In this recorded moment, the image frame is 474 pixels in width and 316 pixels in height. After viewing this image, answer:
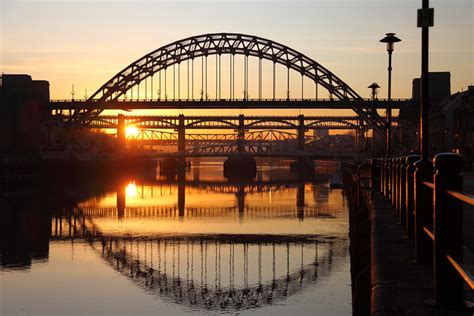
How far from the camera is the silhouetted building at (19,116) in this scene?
111375mm

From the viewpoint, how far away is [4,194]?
62.4 metres

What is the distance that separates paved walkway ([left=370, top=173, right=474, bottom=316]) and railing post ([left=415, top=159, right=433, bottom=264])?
0.17m

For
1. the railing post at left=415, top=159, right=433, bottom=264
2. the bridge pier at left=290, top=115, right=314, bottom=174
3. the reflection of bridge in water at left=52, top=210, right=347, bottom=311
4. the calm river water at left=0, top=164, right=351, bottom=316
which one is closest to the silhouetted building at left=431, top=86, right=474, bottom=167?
the calm river water at left=0, top=164, right=351, bottom=316

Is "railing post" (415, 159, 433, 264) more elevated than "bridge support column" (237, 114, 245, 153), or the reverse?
"bridge support column" (237, 114, 245, 153)

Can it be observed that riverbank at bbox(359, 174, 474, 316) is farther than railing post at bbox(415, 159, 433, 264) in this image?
No

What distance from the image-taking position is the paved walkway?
6.18 m

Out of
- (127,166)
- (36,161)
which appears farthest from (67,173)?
(127,166)

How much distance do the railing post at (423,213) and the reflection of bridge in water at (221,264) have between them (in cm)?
1058

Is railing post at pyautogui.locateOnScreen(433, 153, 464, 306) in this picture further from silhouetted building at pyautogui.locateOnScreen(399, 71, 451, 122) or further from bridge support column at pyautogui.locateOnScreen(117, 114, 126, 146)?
bridge support column at pyautogui.locateOnScreen(117, 114, 126, 146)

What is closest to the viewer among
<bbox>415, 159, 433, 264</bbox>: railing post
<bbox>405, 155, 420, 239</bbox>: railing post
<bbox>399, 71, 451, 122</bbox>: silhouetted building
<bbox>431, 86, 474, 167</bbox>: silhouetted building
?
<bbox>415, 159, 433, 264</bbox>: railing post

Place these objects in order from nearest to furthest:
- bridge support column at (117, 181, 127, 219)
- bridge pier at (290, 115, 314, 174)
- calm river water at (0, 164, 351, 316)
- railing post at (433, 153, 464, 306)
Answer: railing post at (433, 153, 464, 306) → calm river water at (0, 164, 351, 316) → bridge support column at (117, 181, 127, 219) → bridge pier at (290, 115, 314, 174)

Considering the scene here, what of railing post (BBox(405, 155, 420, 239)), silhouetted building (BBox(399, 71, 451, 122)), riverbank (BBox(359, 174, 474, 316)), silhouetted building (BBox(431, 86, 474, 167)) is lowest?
riverbank (BBox(359, 174, 474, 316))

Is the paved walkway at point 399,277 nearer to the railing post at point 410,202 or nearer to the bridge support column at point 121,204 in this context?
the railing post at point 410,202

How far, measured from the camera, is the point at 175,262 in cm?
2497
